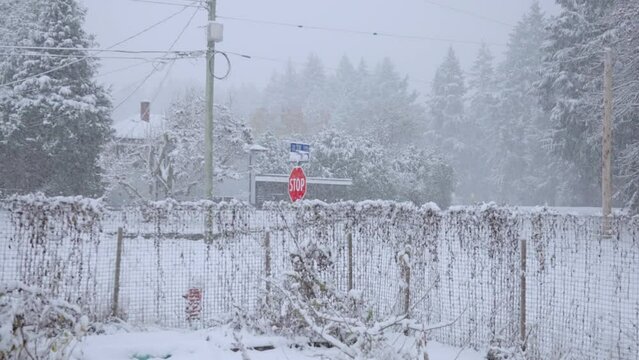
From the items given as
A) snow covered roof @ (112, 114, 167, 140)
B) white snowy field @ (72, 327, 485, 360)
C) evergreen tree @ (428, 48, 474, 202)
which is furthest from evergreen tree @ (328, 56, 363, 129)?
white snowy field @ (72, 327, 485, 360)

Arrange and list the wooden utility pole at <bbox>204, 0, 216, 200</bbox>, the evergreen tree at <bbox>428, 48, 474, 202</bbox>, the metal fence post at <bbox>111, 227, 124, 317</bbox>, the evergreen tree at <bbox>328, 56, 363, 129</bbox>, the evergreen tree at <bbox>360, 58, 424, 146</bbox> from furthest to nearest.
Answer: the evergreen tree at <bbox>328, 56, 363, 129</bbox>
the evergreen tree at <bbox>428, 48, 474, 202</bbox>
the evergreen tree at <bbox>360, 58, 424, 146</bbox>
the wooden utility pole at <bbox>204, 0, 216, 200</bbox>
the metal fence post at <bbox>111, 227, 124, 317</bbox>

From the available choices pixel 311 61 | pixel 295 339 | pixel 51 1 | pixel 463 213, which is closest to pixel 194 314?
pixel 295 339

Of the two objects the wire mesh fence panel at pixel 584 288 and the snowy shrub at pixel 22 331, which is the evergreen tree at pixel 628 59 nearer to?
A: the wire mesh fence panel at pixel 584 288

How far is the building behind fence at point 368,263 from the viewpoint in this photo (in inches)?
223

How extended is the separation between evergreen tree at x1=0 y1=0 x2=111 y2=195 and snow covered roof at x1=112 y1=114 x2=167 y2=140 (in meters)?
2.99

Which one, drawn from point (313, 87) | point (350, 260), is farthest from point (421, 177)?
point (313, 87)

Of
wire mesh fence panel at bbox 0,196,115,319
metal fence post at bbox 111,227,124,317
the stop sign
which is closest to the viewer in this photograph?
wire mesh fence panel at bbox 0,196,115,319

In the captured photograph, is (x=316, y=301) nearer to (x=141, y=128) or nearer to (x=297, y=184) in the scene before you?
(x=297, y=184)

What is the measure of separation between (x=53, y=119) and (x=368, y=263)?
18383 millimetres

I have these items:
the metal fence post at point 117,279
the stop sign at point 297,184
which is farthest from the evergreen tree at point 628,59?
the metal fence post at point 117,279

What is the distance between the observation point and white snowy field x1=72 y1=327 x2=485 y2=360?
5285mm

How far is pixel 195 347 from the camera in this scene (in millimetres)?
5512

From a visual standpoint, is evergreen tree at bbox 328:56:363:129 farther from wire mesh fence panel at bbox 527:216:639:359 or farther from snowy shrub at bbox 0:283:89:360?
snowy shrub at bbox 0:283:89:360

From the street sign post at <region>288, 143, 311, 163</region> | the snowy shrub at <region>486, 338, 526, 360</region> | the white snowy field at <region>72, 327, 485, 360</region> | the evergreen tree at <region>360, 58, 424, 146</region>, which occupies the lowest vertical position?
the white snowy field at <region>72, 327, 485, 360</region>
